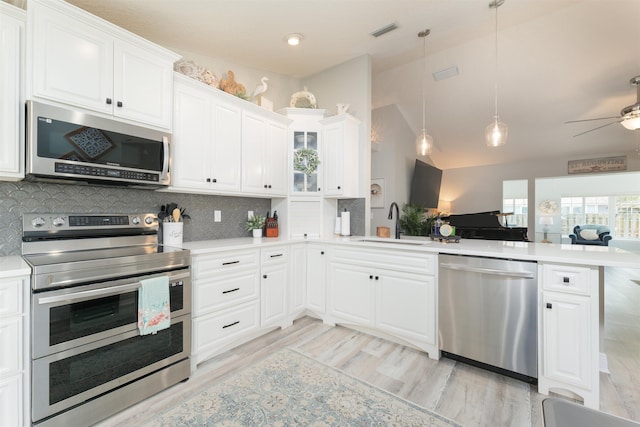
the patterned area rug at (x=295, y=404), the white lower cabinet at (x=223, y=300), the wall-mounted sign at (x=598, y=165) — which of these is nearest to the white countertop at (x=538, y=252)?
the white lower cabinet at (x=223, y=300)

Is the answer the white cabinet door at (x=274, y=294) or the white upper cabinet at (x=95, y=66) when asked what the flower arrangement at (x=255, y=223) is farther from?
the white upper cabinet at (x=95, y=66)

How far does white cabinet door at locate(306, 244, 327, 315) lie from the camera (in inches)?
120

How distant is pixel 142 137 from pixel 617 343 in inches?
175

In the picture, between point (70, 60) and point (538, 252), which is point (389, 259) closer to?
point (538, 252)

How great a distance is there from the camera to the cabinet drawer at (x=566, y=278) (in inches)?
70.2

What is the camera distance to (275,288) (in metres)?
2.82

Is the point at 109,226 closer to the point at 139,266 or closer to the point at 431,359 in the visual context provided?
the point at 139,266

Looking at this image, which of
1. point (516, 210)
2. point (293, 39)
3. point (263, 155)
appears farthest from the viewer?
point (516, 210)

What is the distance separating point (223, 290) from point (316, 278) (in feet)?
3.62

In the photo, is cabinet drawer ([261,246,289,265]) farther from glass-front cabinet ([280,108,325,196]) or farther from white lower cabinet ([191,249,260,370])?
glass-front cabinet ([280,108,325,196])

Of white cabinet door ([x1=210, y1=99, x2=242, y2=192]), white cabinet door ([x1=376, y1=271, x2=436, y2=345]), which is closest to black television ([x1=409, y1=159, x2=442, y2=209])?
white cabinet door ([x1=376, y1=271, x2=436, y2=345])

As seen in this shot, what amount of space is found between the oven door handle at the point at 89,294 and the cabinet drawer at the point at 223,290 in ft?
1.58

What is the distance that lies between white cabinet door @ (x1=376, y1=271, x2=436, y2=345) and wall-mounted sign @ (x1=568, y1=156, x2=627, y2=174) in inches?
270

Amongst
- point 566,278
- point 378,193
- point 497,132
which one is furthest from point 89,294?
point 378,193
